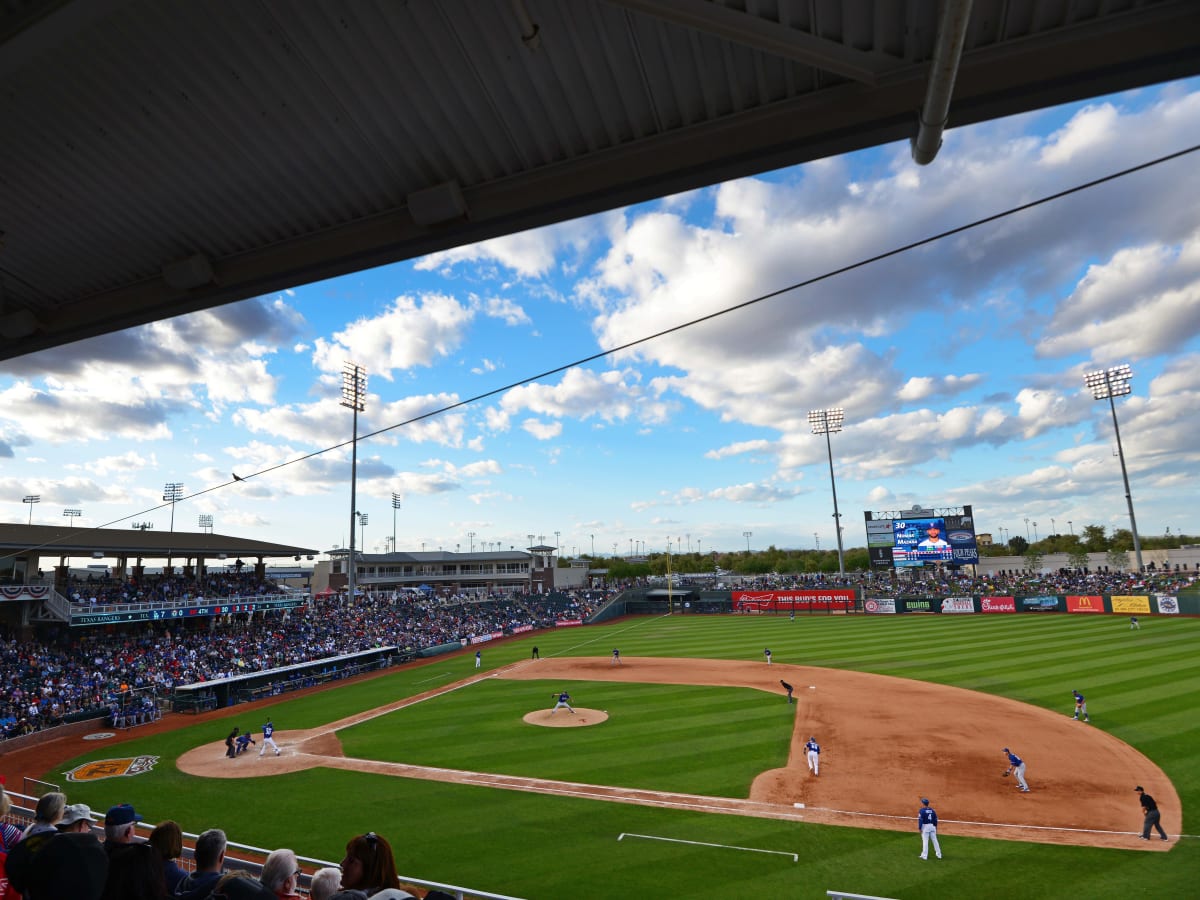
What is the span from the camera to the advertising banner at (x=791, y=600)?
201 ft

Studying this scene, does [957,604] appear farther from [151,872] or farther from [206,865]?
[151,872]

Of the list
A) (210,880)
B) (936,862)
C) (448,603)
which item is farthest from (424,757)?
(448,603)

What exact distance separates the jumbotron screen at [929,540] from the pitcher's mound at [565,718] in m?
46.4

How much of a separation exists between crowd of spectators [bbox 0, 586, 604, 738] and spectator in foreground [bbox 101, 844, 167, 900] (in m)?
28.5

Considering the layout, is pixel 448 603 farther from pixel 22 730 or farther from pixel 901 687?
pixel 901 687

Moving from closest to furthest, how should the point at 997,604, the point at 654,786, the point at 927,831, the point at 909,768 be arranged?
the point at 927,831
the point at 654,786
the point at 909,768
the point at 997,604

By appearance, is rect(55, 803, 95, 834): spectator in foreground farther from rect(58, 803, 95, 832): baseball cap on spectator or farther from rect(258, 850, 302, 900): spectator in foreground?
rect(258, 850, 302, 900): spectator in foreground

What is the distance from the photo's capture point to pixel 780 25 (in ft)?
13.7

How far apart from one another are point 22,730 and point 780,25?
110 ft

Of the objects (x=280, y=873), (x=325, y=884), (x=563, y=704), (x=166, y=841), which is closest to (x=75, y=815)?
(x=166, y=841)

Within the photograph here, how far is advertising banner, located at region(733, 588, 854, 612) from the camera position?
6122cm

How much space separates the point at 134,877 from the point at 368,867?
1.40 m

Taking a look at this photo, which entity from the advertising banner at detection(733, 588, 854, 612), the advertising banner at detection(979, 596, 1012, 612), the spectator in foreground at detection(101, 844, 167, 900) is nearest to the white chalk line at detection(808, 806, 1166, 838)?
the spectator in foreground at detection(101, 844, 167, 900)

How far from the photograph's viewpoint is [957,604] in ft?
179
